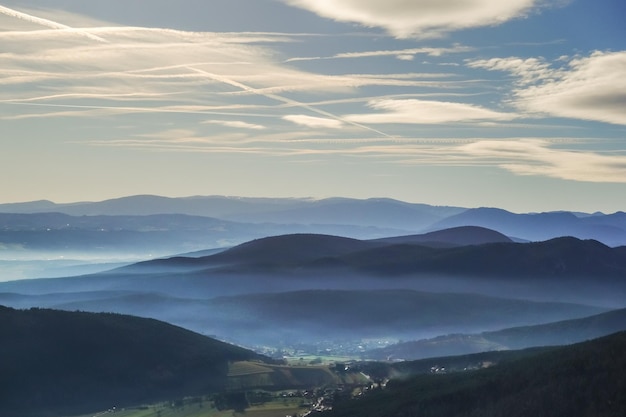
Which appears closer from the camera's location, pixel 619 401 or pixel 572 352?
pixel 619 401

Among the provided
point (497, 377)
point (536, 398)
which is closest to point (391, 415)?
point (497, 377)

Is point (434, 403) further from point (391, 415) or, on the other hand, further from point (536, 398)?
point (536, 398)

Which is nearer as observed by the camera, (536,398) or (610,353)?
(536,398)

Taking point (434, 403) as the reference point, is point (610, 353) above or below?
above

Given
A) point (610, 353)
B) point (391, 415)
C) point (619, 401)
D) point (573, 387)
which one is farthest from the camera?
point (391, 415)

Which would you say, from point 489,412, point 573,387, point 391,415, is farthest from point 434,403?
point 573,387

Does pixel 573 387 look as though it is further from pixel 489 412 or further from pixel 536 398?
pixel 489 412

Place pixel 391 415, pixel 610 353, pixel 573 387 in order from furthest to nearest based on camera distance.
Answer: pixel 391 415 < pixel 610 353 < pixel 573 387

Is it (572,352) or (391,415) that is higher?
(572,352)

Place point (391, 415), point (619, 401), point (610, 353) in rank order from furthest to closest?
point (391, 415)
point (610, 353)
point (619, 401)
